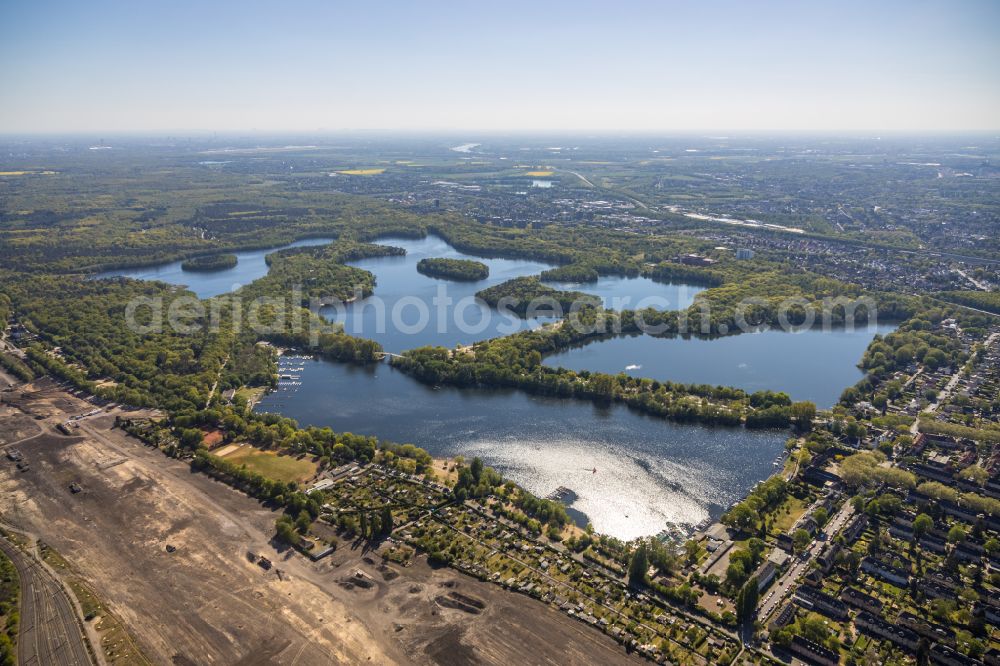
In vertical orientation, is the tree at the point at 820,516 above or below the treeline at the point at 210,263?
below

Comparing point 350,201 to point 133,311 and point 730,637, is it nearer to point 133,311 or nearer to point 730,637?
point 133,311

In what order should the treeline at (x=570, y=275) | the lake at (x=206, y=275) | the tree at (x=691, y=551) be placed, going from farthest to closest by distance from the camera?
1. the treeline at (x=570, y=275)
2. the lake at (x=206, y=275)
3. the tree at (x=691, y=551)

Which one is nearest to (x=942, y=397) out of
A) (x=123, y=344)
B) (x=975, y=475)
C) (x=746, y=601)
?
(x=975, y=475)

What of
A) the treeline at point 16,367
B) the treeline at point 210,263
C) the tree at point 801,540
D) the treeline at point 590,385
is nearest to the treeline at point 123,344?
the treeline at point 16,367

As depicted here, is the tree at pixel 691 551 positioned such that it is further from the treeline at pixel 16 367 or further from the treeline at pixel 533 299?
the treeline at pixel 16 367

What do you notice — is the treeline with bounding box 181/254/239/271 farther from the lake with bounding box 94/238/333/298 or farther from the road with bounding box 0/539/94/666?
the road with bounding box 0/539/94/666

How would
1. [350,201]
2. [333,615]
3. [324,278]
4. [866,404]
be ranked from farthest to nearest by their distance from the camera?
1. [350,201]
2. [324,278]
3. [866,404]
4. [333,615]

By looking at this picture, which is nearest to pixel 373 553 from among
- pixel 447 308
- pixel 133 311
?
pixel 447 308

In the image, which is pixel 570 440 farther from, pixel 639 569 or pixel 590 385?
pixel 639 569
